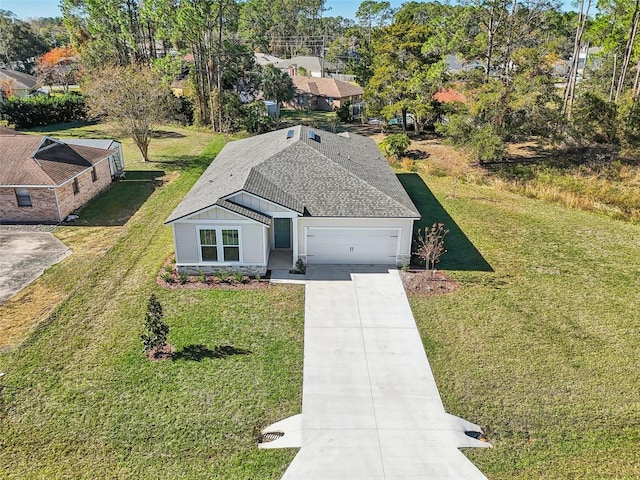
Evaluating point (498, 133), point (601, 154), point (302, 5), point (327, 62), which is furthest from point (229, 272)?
point (302, 5)

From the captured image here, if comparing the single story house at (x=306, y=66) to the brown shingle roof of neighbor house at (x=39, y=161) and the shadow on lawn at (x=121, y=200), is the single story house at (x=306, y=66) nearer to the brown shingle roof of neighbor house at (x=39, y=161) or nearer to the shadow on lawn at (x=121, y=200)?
the shadow on lawn at (x=121, y=200)

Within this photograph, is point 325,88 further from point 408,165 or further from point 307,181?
point 307,181

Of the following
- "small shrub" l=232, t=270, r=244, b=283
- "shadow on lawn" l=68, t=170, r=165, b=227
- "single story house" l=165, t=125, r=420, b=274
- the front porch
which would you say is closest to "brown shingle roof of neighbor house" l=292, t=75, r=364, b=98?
"shadow on lawn" l=68, t=170, r=165, b=227

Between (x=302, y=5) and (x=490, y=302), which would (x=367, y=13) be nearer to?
(x=302, y=5)

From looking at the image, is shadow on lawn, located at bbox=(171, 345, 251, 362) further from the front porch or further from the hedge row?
the hedge row

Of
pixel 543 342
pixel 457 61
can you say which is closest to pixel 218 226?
pixel 543 342

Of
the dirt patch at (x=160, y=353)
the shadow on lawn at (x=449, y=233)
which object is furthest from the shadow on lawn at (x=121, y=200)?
the shadow on lawn at (x=449, y=233)

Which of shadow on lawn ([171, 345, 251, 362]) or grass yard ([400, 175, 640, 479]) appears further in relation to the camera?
shadow on lawn ([171, 345, 251, 362])
